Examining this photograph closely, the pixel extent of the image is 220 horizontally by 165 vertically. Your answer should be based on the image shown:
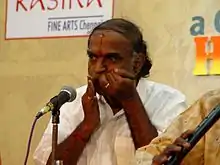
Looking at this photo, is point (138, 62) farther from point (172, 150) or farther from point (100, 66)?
point (172, 150)

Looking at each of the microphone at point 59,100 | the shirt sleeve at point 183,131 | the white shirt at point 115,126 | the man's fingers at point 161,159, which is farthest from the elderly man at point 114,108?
the man's fingers at point 161,159

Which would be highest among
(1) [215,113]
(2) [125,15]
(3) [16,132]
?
(2) [125,15]

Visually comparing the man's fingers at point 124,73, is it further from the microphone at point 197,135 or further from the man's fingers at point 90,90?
the microphone at point 197,135

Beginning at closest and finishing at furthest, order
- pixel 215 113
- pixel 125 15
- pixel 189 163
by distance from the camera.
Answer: pixel 215 113 → pixel 189 163 → pixel 125 15

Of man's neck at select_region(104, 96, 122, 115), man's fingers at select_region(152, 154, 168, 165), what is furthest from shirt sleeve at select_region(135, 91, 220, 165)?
man's neck at select_region(104, 96, 122, 115)

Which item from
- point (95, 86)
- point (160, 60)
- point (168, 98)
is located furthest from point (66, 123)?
point (160, 60)

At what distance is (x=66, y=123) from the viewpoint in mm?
2127

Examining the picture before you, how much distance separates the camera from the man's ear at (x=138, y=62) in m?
2.08

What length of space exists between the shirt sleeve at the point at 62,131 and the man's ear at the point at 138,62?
0.78 ft

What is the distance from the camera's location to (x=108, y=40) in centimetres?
201

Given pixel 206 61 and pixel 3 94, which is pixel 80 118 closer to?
pixel 206 61

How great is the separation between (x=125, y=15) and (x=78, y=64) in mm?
294

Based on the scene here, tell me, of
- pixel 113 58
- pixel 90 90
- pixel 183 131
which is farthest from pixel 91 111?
pixel 183 131

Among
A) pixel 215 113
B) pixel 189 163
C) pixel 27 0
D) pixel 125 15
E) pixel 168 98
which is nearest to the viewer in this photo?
pixel 215 113
